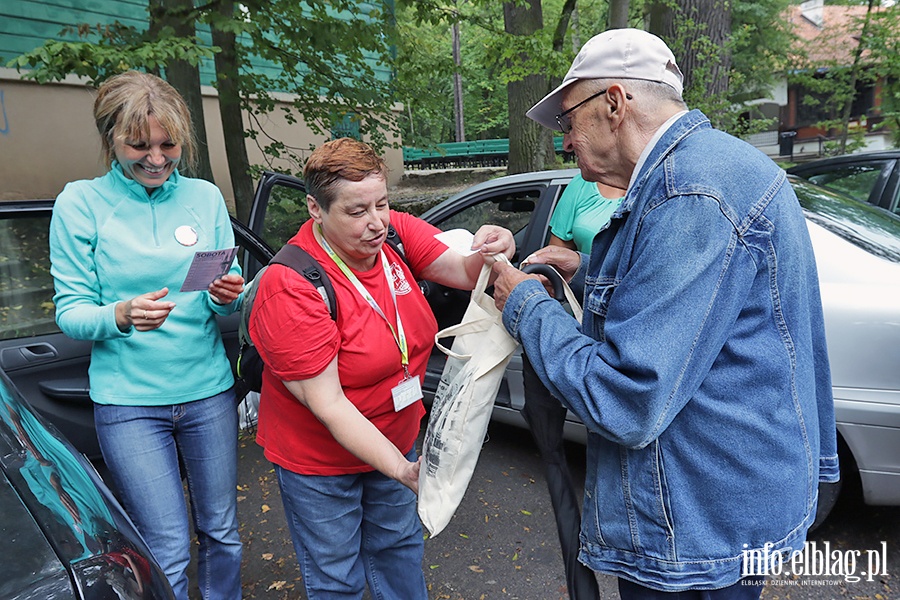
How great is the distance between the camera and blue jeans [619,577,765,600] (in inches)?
54.5

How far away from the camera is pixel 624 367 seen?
121cm

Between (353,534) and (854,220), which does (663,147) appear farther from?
(854,220)

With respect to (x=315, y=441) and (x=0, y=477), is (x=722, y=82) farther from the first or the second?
(x=0, y=477)

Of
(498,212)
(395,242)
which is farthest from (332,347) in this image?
(498,212)

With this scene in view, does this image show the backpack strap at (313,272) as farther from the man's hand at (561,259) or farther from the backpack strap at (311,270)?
Result: the man's hand at (561,259)

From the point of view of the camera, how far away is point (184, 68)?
5.70m

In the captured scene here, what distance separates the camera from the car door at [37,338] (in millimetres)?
2898

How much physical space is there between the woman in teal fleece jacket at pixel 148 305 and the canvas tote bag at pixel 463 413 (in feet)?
3.11

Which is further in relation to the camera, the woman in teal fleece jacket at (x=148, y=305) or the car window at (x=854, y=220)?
the car window at (x=854, y=220)

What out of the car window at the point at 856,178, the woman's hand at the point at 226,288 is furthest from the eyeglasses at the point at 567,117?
the car window at the point at 856,178

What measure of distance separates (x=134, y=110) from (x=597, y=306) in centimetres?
154

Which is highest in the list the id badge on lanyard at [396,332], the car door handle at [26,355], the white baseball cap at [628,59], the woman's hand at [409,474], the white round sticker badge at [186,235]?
the white baseball cap at [628,59]

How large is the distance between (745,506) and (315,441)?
1198 mm

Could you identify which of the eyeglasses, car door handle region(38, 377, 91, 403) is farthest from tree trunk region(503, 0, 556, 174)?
the eyeglasses
